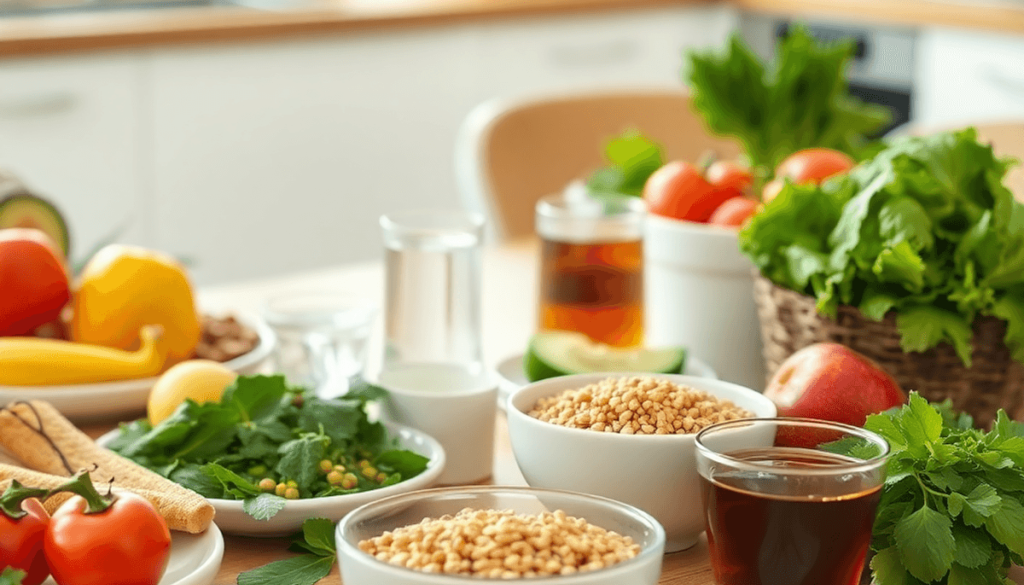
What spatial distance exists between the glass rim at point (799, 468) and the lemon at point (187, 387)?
1.32 feet

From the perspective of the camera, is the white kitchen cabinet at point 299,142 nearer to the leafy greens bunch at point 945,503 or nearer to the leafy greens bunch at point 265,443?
the leafy greens bunch at point 265,443

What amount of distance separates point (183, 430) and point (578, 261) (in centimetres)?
49

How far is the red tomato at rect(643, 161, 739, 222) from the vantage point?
4.09 ft

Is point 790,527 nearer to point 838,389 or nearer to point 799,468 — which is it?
point 799,468

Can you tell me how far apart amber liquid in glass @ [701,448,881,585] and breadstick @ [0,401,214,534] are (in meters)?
0.33

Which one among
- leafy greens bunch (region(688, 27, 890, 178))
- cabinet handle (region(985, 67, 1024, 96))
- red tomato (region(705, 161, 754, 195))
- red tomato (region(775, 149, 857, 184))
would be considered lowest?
cabinet handle (region(985, 67, 1024, 96))

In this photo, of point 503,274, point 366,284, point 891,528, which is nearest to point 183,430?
point 891,528

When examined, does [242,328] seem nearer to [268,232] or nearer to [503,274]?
[503,274]

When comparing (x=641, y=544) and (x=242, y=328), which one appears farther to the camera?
(x=242, y=328)

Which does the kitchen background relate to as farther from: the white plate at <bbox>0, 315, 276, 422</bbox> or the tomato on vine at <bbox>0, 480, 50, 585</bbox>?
the tomato on vine at <bbox>0, 480, 50, 585</bbox>

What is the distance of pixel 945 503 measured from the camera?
2.38 feet

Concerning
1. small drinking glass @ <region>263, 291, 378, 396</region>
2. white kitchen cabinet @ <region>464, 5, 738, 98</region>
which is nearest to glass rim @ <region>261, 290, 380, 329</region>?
small drinking glass @ <region>263, 291, 378, 396</region>

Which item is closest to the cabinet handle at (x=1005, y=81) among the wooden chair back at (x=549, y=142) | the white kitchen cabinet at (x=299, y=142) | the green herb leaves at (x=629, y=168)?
the wooden chair back at (x=549, y=142)

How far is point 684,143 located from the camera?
2242 millimetres
